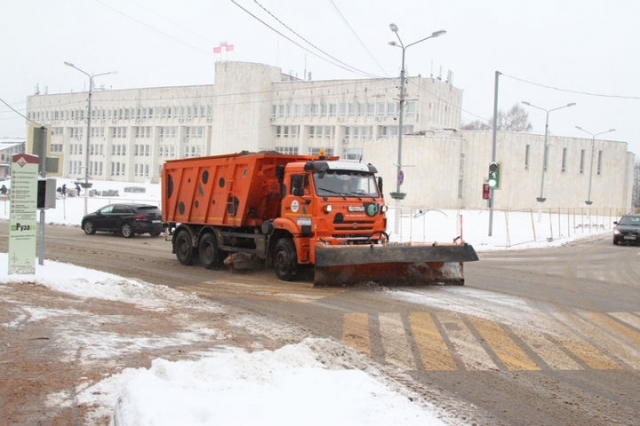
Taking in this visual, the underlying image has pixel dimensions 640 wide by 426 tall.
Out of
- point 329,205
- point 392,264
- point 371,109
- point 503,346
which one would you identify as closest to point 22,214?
point 329,205

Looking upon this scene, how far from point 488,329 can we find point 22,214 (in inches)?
344

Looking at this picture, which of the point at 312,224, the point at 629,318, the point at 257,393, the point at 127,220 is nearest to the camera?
the point at 257,393

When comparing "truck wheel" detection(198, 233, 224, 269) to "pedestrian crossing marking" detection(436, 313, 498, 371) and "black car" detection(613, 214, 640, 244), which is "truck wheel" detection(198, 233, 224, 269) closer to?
"pedestrian crossing marking" detection(436, 313, 498, 371)

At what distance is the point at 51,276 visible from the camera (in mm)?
11734

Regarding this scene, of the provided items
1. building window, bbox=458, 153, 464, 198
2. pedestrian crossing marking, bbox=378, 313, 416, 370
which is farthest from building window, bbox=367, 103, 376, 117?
pedestrian crossing marking, bbox=378, 313, 416, 370

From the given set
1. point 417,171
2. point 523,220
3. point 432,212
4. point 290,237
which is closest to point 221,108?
point 417,171

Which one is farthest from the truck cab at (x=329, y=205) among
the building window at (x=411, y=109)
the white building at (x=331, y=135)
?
the building window at (x=411, y=109)

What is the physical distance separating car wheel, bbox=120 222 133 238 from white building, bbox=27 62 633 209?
1839 centimetres

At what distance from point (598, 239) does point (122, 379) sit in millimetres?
33843

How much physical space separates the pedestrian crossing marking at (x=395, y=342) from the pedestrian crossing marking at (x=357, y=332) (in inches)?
8.7

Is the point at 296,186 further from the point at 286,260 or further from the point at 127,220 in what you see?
the point at 127,220

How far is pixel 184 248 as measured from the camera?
672 inches

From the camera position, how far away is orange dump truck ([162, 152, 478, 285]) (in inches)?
497

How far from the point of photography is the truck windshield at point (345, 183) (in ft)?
43.0
